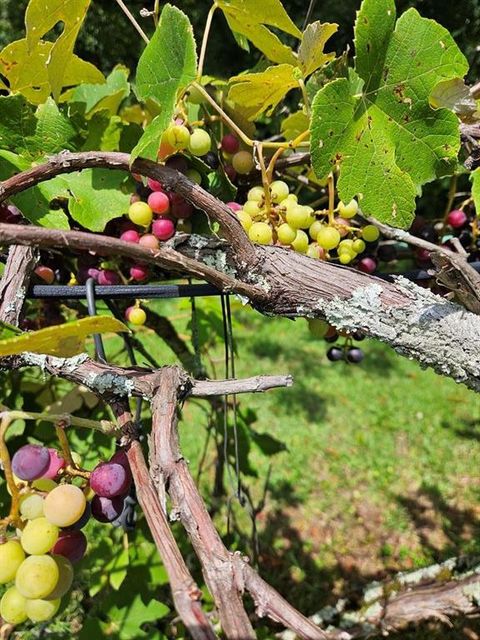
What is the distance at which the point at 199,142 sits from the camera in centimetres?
67

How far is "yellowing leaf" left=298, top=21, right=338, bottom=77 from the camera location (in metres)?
0.62

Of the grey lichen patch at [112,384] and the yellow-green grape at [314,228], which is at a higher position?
the yellow-green grape at [314,228]

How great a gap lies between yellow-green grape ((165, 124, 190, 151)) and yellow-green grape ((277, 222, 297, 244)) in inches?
5.8

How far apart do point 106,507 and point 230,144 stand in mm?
476

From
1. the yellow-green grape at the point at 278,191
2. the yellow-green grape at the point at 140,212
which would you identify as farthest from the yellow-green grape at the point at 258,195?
the yellow-green grape at the point at 140,212

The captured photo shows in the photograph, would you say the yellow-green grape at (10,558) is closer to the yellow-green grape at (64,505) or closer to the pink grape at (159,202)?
the yellow-green grape at (64,505)

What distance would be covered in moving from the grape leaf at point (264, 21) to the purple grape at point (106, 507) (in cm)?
54

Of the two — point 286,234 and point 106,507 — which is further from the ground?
point 286,234

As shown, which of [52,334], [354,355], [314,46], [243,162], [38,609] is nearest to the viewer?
[52,334]

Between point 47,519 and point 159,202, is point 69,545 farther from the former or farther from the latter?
point 159,202

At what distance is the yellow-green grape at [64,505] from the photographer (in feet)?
1.57

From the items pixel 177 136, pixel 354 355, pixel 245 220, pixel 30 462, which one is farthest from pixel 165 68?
pixel 354 355

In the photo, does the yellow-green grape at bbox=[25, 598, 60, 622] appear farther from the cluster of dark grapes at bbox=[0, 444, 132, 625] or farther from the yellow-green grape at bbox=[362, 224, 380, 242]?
the yellow-green grape at bbox=[362, 224, 380, 242]

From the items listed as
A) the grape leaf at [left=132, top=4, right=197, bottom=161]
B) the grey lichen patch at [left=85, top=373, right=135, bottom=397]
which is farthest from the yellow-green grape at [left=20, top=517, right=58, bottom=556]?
the grape leaf at [left=132, top=4, right=197, bottom=161]
